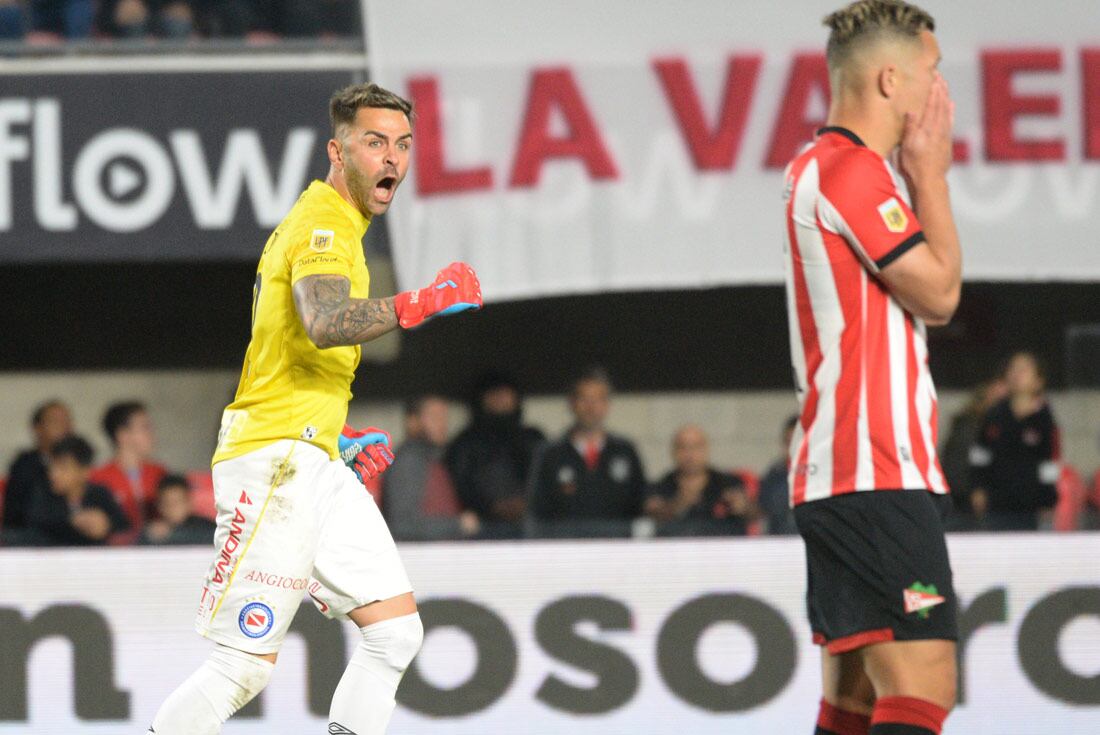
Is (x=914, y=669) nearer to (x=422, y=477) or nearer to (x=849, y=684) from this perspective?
(x=849, y=684)

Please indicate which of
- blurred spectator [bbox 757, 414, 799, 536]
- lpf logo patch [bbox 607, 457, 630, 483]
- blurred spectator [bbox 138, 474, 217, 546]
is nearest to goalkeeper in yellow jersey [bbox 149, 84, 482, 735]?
blurred spectator [bbox 138, 474, 217, 546]

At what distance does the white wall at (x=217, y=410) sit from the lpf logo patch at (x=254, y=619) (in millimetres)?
5545

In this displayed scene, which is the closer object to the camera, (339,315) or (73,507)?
(339,315)

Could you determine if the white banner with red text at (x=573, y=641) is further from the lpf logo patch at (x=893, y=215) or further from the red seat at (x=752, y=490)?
the lpf logo patch at (x=893, y=215)

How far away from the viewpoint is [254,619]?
11.9 feet

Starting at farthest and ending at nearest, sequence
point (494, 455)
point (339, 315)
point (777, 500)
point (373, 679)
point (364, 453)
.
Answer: point (494, 455) → point (777, 500) → point (364, 453) → point (373, 679) → point (339, 315)

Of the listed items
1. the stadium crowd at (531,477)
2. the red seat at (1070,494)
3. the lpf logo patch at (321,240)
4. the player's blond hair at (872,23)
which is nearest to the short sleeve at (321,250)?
the lpf logo patch at (321,240)

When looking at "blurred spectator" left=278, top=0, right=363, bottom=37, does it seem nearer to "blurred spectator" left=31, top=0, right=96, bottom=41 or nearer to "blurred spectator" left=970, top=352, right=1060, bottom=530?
"blurred spectator" left=31, top=0, right=96, bottom=41

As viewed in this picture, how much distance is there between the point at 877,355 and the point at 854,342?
5 cm

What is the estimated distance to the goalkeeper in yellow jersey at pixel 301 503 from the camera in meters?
3.62

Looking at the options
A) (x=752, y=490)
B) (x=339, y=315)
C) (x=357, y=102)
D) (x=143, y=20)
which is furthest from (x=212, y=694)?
(x=143, y=20)

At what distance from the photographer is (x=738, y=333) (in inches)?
372

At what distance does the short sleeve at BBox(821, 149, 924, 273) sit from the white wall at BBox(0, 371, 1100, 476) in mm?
6213

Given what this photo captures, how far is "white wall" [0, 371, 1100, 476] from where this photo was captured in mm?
9242
